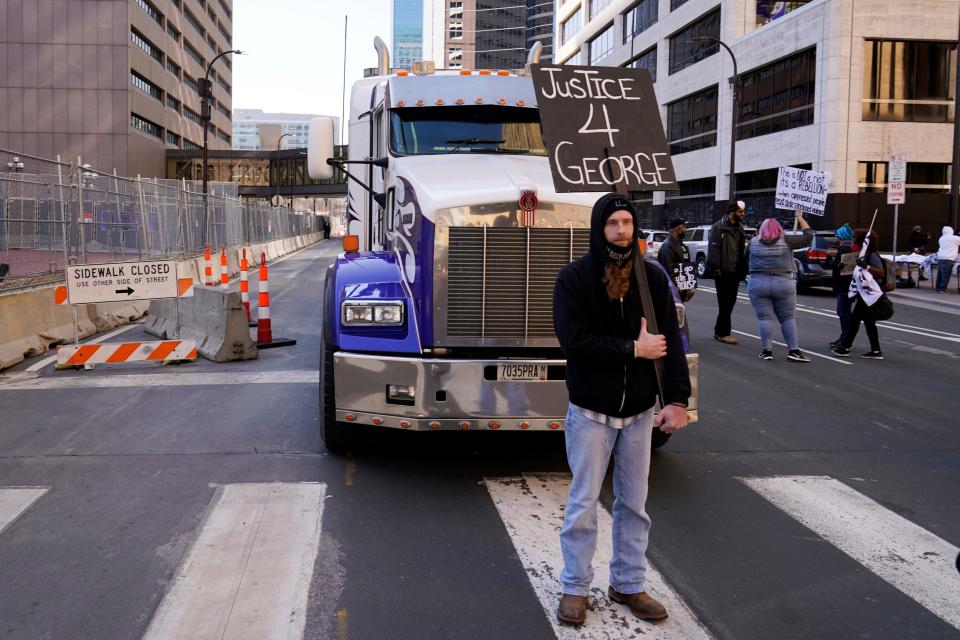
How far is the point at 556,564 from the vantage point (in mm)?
4691

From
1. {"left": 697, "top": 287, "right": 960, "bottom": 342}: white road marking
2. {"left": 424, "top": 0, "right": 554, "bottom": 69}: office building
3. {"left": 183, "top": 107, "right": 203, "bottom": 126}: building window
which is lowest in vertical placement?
{"left": 697, "top": 287, "right": 960, "bottom": 342}: white road marking

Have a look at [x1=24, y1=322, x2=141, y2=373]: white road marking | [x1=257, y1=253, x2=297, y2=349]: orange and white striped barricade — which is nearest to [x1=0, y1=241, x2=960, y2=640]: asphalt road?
[x1=24, y1=322, x2=141, y2=373]: white road marking

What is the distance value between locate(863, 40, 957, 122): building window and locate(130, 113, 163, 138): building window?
49194 millimetres

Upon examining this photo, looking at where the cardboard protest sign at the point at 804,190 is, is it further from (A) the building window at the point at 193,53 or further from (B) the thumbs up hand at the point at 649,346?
(A) the building window at the point at 193,53

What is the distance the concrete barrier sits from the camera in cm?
1129

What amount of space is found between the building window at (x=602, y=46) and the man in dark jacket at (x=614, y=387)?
2447 inches

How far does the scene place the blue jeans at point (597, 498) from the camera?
3.98 metres

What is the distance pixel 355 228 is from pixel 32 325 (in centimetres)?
486

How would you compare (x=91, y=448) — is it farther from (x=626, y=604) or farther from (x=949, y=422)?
(x=949, y=422)

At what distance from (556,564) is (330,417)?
96.0 inches

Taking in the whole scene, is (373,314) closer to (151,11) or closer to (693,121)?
(693,121)

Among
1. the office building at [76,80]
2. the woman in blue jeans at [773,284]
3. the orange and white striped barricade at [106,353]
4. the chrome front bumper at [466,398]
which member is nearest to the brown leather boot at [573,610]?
the chrome front bumper at [466,398]

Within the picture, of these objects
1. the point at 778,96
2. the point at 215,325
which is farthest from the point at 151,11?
the point at 215,325

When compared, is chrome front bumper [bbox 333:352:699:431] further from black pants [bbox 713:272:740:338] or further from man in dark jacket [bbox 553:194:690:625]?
black pants [bbox 713:272:740:338]
